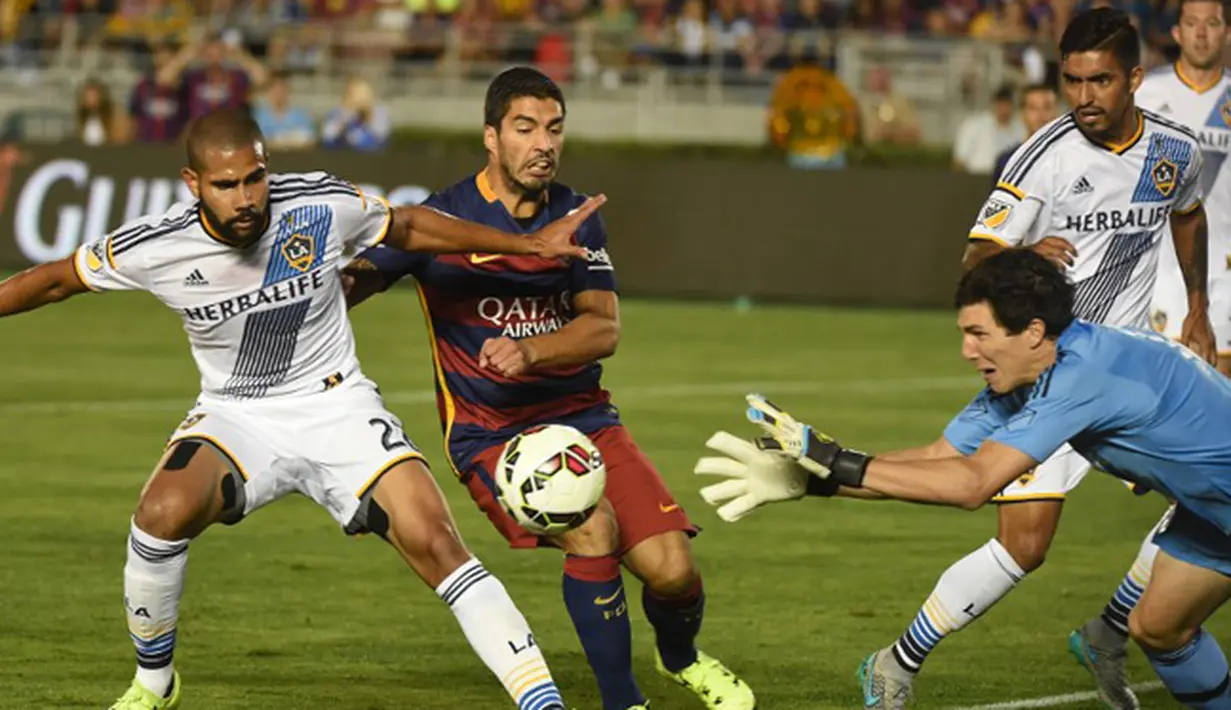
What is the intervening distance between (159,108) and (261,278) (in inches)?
714

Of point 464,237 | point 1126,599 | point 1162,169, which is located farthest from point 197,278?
point 1162,169

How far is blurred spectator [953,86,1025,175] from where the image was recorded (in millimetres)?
20828

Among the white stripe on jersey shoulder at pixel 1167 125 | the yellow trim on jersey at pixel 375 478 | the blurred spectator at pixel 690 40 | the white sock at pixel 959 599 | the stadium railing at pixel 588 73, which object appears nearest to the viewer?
the yellow trim on jersey at pixel 375 478

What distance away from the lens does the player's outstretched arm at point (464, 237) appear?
695 centimetres

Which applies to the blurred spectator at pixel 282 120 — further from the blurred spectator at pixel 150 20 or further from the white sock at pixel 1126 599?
the white sock at pixel 1126 599

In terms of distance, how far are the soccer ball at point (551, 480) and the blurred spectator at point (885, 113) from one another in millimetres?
17708

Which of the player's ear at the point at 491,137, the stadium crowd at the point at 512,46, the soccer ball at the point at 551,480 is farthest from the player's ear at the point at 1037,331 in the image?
the stadium crowd at the point at 512,46

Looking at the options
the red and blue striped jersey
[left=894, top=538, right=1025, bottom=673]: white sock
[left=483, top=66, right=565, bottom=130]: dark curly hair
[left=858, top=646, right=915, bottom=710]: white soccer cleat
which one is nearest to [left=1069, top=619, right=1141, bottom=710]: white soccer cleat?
[left=894, top=538, right=1025, bottom=673]: white sock

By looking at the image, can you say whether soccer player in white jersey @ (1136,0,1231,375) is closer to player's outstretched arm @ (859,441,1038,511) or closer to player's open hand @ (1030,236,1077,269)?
player's open hand @ (1030,236,1077,269)

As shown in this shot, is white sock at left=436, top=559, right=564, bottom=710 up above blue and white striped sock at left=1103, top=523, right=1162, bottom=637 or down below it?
above

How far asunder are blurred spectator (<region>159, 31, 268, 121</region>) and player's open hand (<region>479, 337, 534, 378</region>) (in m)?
17.3

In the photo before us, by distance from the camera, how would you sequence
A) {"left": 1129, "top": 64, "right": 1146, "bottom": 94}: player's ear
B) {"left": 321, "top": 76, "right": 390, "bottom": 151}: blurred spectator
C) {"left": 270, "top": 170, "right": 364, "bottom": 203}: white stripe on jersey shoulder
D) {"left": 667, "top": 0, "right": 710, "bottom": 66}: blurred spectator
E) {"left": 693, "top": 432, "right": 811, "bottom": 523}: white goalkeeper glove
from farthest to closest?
1. {"left": 667, "top": 0, "right": 710, "bottom": 66}: blurred spectator
2. {"left": 321, "top": 76, "right": 390, "bottom": 151}: blurred spectator
3. {"left": 1129, "top": 64, "right": 1146, "bottom": 94}: player's ear
4. {"left": 270, "top": 170, "right": 364, "bottom": 203}: white stripe on jersey shoulder
5. {"left": 693, "top": 432, "right": 811, "bottom": 523}: white goalkeeper glove

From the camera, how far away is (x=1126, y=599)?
7828mm

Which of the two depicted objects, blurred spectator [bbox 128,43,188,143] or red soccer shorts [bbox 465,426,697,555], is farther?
blurred spectator [bbox 128,43,188,143]
